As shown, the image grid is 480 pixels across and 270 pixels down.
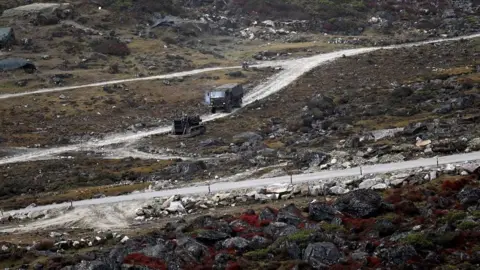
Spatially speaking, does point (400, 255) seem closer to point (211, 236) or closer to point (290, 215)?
point (290, 215)

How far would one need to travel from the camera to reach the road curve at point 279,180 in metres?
44.4

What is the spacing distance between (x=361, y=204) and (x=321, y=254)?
654cm

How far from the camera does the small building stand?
97.8m

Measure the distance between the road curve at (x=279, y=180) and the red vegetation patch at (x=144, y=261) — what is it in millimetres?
13604

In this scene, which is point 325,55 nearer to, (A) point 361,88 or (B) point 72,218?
(A) point 361,88

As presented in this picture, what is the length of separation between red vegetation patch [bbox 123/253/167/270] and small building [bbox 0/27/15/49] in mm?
72998

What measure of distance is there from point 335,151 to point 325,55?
182 feet

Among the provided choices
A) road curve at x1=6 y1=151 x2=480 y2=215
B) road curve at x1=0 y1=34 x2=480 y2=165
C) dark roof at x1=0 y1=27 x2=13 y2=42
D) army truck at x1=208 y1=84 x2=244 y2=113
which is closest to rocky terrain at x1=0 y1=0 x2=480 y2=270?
dark roof at x1=0 y1=27 x2=13 y2=42

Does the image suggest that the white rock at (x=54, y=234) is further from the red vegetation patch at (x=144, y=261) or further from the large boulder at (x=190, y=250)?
the large boulder at (x=190, y=250)

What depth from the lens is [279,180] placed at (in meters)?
45.7

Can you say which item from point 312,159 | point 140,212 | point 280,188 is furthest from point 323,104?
point 140,212

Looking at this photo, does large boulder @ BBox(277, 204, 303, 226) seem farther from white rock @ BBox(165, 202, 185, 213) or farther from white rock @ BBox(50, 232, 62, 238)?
white rock @ BBox(50, 232, 62, 238)

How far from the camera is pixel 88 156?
208 ft

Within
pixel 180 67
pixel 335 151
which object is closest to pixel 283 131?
pixel 335 151
